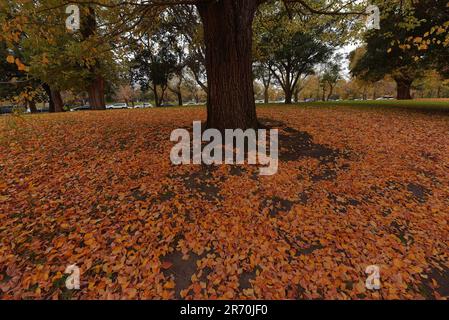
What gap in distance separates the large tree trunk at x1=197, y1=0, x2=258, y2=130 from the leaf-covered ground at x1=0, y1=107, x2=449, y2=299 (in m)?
1.77

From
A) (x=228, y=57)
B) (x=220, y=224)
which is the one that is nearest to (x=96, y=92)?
(x=228, y=57)

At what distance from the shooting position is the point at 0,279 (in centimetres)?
257

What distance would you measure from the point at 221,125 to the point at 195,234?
11.8 ft

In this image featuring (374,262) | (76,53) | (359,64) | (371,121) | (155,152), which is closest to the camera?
(374,262)

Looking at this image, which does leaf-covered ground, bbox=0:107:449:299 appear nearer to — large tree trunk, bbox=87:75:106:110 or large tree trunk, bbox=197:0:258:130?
large tree trunk, bbox=197:0:258:130

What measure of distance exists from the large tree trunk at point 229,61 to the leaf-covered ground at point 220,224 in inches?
69.8

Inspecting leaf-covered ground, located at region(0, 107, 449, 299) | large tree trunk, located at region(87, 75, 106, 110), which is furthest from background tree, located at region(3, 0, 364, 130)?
large tree trunk, located at region(87, 75, 106, 110)

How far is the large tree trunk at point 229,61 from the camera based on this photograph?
5676 mm

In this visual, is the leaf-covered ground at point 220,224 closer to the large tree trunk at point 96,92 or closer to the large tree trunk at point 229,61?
the large tree trunk at point 229,61

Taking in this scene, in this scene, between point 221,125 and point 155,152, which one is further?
point 221,125

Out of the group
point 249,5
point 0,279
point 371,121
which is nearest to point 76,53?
point 249,5

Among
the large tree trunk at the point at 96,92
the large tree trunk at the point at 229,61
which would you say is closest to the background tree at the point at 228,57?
the large tree trunk at the point at 229,61
